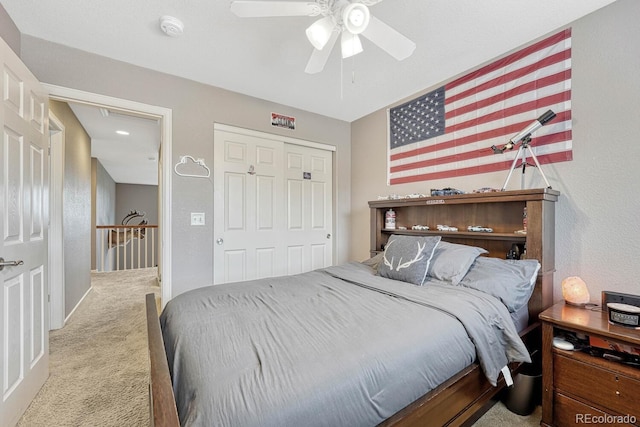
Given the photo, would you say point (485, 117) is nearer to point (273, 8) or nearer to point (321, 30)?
point (321, 30)

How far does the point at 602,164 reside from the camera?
1.74 meters

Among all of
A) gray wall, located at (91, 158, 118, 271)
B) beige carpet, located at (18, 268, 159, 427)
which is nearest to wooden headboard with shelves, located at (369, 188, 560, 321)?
beige carpet, located at (18, 268, 159, 427)

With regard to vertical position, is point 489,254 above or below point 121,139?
below

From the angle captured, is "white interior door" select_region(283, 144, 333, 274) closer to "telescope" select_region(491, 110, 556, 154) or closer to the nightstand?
"telescope" select_region(491, 110, 556, 154)

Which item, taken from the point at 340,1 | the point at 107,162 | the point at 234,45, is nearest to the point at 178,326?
the point at 340,1

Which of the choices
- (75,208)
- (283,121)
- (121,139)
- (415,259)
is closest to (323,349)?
(415,259)

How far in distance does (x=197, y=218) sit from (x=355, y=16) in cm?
223

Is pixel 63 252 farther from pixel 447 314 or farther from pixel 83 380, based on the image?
pixel 447 314

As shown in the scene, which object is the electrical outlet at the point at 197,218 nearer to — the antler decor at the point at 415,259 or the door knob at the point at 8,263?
the door knob at the point at 8,263

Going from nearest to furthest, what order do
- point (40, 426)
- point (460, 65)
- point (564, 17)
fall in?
point (40, 426), point (564, 17), point (460, 65)

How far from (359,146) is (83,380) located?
359 cm

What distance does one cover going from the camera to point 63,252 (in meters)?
2.97

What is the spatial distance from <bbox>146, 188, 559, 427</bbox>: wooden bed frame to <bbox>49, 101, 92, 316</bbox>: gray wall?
8.08 ft
